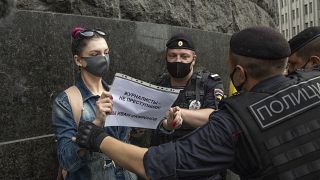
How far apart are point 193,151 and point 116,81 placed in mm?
727

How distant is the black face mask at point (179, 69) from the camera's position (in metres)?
3.69

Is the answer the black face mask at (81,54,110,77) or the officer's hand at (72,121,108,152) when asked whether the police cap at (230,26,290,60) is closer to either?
the officer's hand at (72,121,108,152)

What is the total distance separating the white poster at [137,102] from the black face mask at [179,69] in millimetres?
845

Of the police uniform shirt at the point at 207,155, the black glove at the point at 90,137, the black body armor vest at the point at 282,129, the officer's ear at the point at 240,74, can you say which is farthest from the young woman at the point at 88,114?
the black body armor vest at the point at 282,129

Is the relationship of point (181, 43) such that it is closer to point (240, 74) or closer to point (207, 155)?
point (240, 74)

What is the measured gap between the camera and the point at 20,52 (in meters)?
3.26

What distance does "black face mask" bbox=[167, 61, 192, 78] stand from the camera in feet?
12.1

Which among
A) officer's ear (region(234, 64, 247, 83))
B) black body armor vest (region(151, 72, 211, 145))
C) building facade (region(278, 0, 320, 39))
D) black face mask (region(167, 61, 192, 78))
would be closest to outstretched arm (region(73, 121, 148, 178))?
officer's ear (region(234, 64, 247, 83))

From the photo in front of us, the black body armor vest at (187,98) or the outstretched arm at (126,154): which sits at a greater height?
the outstretched arm at (126,154)

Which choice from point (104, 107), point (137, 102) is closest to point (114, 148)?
point (104, 107)

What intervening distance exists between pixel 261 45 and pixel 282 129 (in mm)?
401

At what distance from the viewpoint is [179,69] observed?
3689 millimetres

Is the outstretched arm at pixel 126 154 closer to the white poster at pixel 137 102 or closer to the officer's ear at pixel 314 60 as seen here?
the white poster at pixel 137 102

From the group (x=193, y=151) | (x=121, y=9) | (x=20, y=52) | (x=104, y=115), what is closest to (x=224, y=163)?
(x=193, y=151)
